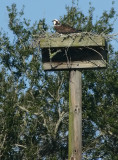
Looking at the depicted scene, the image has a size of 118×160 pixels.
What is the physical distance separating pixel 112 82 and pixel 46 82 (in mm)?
2787

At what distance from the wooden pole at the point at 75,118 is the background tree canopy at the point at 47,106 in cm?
1309

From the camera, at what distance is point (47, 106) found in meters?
24.8

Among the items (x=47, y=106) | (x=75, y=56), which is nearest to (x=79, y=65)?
(x=75, y=56)

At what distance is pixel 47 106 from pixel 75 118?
18.6 m

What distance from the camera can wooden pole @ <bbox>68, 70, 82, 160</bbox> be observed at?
6101mm

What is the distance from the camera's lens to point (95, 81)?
25547mm

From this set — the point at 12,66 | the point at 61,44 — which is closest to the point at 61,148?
the point at 12,66

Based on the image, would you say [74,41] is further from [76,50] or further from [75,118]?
[75,118]

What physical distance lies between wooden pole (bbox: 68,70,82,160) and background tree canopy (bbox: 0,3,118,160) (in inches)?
515

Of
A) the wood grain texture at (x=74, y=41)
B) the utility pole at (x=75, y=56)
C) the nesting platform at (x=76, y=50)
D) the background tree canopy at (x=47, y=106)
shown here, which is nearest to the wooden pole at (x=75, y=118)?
the utility pole at (x=75, y=56)

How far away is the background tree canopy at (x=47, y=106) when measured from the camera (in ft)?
70.6

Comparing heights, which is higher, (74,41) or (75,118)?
(74,41)

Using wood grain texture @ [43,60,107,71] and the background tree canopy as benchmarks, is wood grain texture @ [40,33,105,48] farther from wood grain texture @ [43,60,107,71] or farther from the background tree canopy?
the background tree canopy

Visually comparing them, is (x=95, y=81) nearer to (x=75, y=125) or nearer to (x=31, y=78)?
(x=31, y=78)
